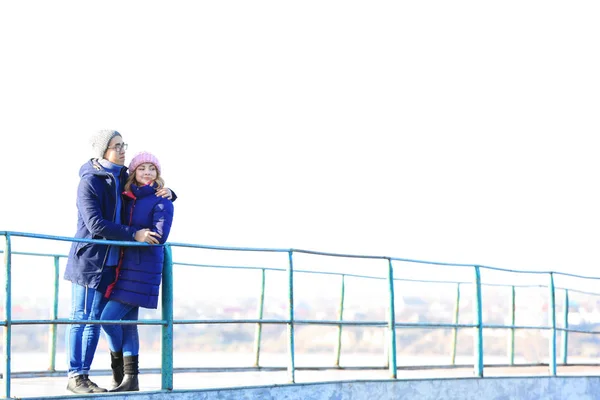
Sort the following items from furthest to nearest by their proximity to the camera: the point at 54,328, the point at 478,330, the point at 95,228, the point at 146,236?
the point at 478,330 → the point at 54,328 → the point at 146,236 → the point at 95,228

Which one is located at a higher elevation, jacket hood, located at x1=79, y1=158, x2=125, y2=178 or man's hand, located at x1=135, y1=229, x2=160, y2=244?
jacket hood, located at x1=79, y1=158, x2=125, y2=178

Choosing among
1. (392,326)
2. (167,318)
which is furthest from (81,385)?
(392,326)

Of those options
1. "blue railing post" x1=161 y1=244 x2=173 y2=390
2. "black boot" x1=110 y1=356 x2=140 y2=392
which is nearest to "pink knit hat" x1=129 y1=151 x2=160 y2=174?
"blue railing post" x1=161 y1=244 x2=173 y2=390

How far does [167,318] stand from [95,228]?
0.72 metres

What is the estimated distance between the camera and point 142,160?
22.6ft

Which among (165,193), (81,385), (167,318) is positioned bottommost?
(81,385)

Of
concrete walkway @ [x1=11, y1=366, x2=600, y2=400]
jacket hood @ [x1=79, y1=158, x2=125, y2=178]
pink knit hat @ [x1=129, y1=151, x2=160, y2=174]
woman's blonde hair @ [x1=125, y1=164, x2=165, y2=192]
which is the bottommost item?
concrete walkway @ [x1=11, y1=366, x2=600, y2=400]

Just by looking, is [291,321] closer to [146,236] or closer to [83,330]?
[146,236]

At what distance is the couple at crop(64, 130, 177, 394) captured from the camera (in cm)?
675

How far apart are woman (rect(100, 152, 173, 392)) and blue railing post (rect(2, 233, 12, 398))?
0.75m

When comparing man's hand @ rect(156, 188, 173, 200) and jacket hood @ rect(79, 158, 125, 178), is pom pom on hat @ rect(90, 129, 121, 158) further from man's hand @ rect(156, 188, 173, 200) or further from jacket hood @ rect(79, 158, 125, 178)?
man's hand @ rect(156, 188, 173, 200)

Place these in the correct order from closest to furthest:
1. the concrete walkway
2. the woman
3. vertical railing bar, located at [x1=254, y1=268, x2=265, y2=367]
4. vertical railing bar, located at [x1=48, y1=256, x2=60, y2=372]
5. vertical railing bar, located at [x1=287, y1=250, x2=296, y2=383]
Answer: the woman, vertical railing bar, located at [x1=287, y1=250, x2=296, y2=383], the concrete walkway, vertical railing bar, located at [x1=48, y1=256, x2=60, y2=372], vertical railing bar, located at [x1=254, y1=268, x2=265, y2=367]

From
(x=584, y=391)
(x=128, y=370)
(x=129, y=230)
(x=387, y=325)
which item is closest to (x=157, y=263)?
(x=129, y=230)

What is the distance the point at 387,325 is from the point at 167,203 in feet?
8.54
